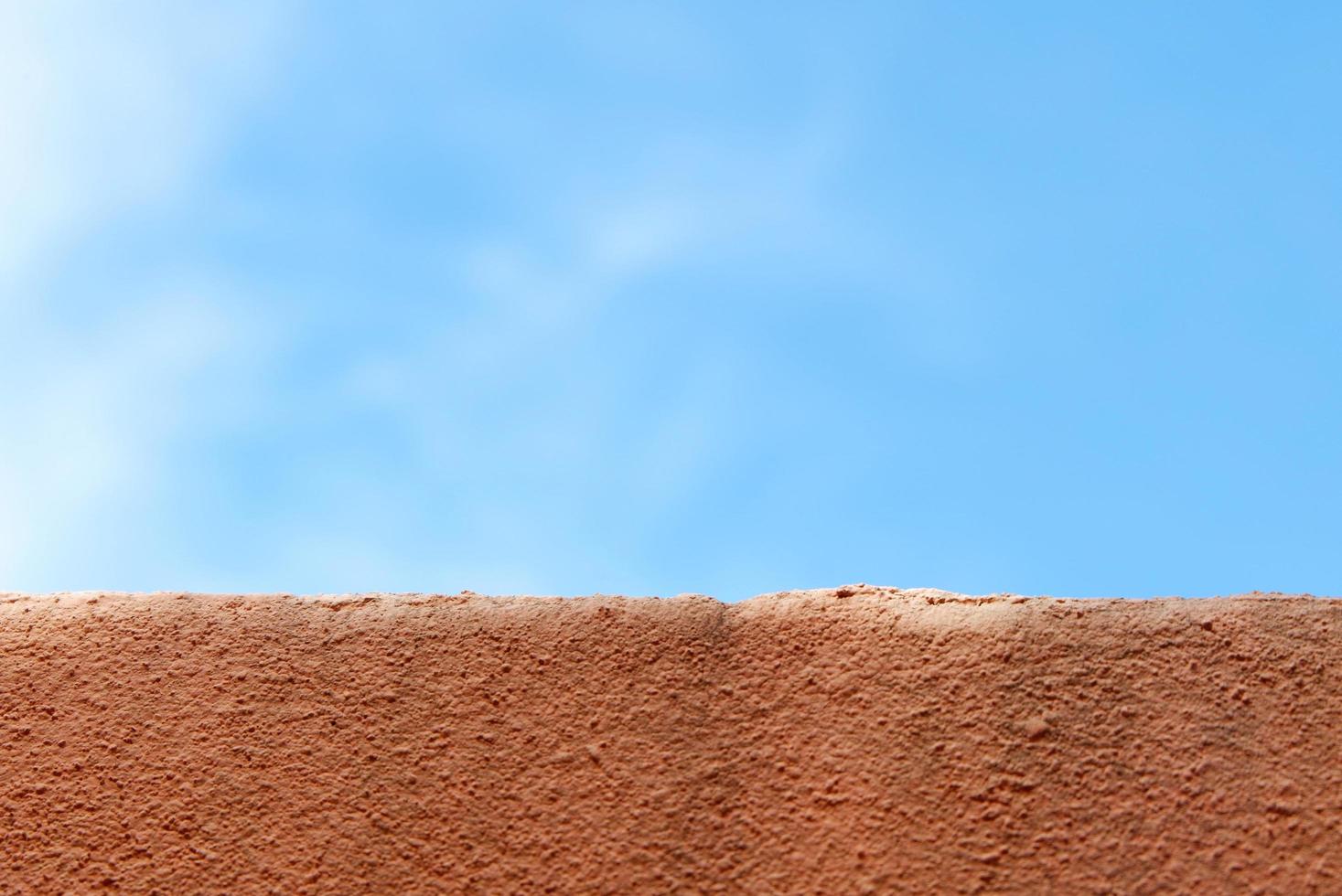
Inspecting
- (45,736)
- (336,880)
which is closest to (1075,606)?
(336,880)

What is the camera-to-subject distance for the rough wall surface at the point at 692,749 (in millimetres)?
1516

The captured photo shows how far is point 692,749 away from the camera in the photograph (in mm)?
1595

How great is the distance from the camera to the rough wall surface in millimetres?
1516

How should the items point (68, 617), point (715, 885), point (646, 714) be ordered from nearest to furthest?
point (715, 885), point (646, 714), point (68, 617)

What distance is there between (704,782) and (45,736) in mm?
830

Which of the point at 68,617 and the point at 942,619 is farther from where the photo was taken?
the point at 68,617

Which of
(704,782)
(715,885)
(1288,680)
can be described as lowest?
(715,885)

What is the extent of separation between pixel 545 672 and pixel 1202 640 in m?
0.80

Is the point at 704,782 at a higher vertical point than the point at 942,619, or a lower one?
lower

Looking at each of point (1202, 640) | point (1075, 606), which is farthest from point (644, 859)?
point (1202, 640)

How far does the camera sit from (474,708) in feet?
5.42

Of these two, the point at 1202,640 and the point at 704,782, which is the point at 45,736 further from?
the point at 1202,640

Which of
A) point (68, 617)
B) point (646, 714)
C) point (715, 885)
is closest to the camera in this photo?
point (715, 885)

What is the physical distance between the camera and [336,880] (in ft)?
5.09
